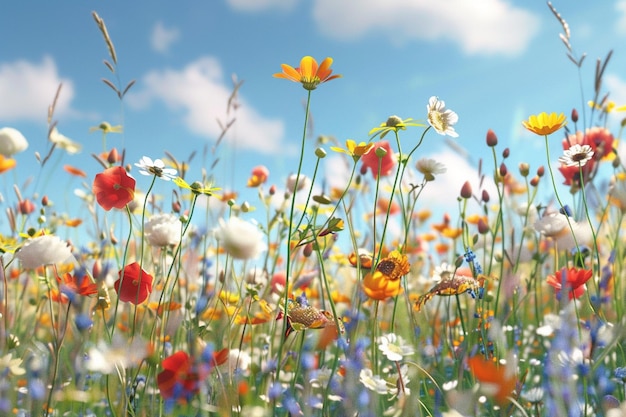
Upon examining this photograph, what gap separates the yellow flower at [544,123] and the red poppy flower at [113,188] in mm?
949

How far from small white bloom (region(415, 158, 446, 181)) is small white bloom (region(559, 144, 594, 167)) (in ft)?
1.04

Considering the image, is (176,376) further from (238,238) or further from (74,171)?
(74,171)

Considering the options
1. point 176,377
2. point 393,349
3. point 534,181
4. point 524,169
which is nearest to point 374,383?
point 393,349

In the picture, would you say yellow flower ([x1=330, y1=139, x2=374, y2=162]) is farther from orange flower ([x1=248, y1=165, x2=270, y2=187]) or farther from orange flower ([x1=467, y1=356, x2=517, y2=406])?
orange flower ([x1=248, y1=165, x2=270, y2=187])

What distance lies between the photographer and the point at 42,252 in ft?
4.27

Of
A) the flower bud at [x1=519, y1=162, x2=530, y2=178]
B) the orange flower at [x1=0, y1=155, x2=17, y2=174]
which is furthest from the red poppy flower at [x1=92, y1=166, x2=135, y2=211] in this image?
the flower bud at [x1=519, y1=162, x2=530, y2=178]

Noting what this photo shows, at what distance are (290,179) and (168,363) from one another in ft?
3.57

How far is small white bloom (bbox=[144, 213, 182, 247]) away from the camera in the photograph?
1.47m

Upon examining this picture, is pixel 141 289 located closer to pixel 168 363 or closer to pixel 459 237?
pixel 168 363

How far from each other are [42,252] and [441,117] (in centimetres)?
90

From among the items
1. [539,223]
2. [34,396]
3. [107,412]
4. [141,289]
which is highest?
[539,223]

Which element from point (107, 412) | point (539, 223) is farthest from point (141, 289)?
point (539, 223)

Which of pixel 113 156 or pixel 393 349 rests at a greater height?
pixel 113 156

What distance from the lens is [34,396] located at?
3.39 feet
